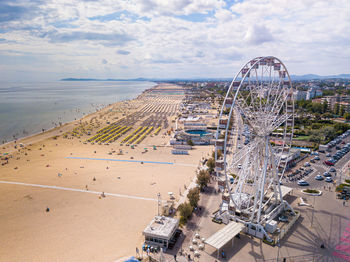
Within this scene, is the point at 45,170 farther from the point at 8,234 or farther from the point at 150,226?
the point at 150,226

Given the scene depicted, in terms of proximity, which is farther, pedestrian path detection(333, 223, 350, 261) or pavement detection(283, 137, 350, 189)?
pavement detection(283, 137, 350, 189)

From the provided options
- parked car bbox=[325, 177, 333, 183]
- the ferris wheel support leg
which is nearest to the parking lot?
parked car bbox=[325, 177, 333, 183]

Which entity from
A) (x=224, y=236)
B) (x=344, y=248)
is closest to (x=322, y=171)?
(x=344, y=248)

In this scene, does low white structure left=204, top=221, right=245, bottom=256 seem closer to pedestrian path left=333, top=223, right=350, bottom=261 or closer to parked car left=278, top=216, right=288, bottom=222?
parked car left=278, top=216, right=288, bottom=222

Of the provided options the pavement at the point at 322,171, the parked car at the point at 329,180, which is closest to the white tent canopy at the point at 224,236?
the pavement at the point at 322,171

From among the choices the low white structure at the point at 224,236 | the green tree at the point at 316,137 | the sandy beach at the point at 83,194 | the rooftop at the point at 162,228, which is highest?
the green tree at the point at 316,137

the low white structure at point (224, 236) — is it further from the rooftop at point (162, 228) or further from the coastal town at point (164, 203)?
the rooftop at point (162, 228)

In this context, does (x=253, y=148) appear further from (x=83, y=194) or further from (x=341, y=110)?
(x=341, y=110)
